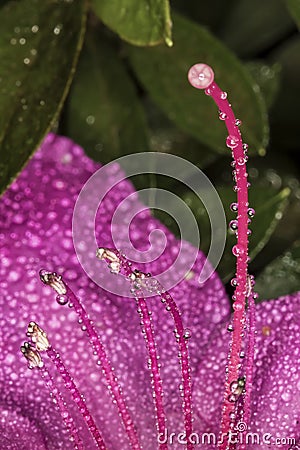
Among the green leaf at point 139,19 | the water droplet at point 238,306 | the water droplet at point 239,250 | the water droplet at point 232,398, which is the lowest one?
the water droplet at point 232,398

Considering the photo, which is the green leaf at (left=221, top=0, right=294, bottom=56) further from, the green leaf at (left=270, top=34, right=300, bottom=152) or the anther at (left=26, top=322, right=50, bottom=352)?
the anther at (left=26, top=322, right=50, bottom=352)

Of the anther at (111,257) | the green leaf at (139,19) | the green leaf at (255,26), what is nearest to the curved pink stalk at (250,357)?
the anther at (111,257)

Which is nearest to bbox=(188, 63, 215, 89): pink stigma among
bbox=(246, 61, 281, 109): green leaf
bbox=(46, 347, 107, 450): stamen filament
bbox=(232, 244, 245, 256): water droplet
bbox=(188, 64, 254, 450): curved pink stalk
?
bbox=(188, 64, 254, 450): curved pink stalk

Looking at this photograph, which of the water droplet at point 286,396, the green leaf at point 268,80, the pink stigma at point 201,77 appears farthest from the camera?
the green leaf at point 268,80

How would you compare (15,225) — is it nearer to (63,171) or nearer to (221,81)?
(63,171)

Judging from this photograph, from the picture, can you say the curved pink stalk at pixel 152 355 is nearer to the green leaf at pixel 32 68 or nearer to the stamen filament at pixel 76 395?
the stamen filament at pixel 76 395

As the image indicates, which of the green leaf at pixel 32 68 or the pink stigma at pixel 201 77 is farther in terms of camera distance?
the green leaf at pixel 32 68

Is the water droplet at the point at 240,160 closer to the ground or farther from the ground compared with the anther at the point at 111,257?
farther from the ground

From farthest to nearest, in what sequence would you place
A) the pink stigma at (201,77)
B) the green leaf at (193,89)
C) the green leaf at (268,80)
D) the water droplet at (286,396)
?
1. the green leaf at (268,80)
2. the green leaf at (193,89)
3. the water droplet at (286,396)
4. the pink stigma at (201,77)
